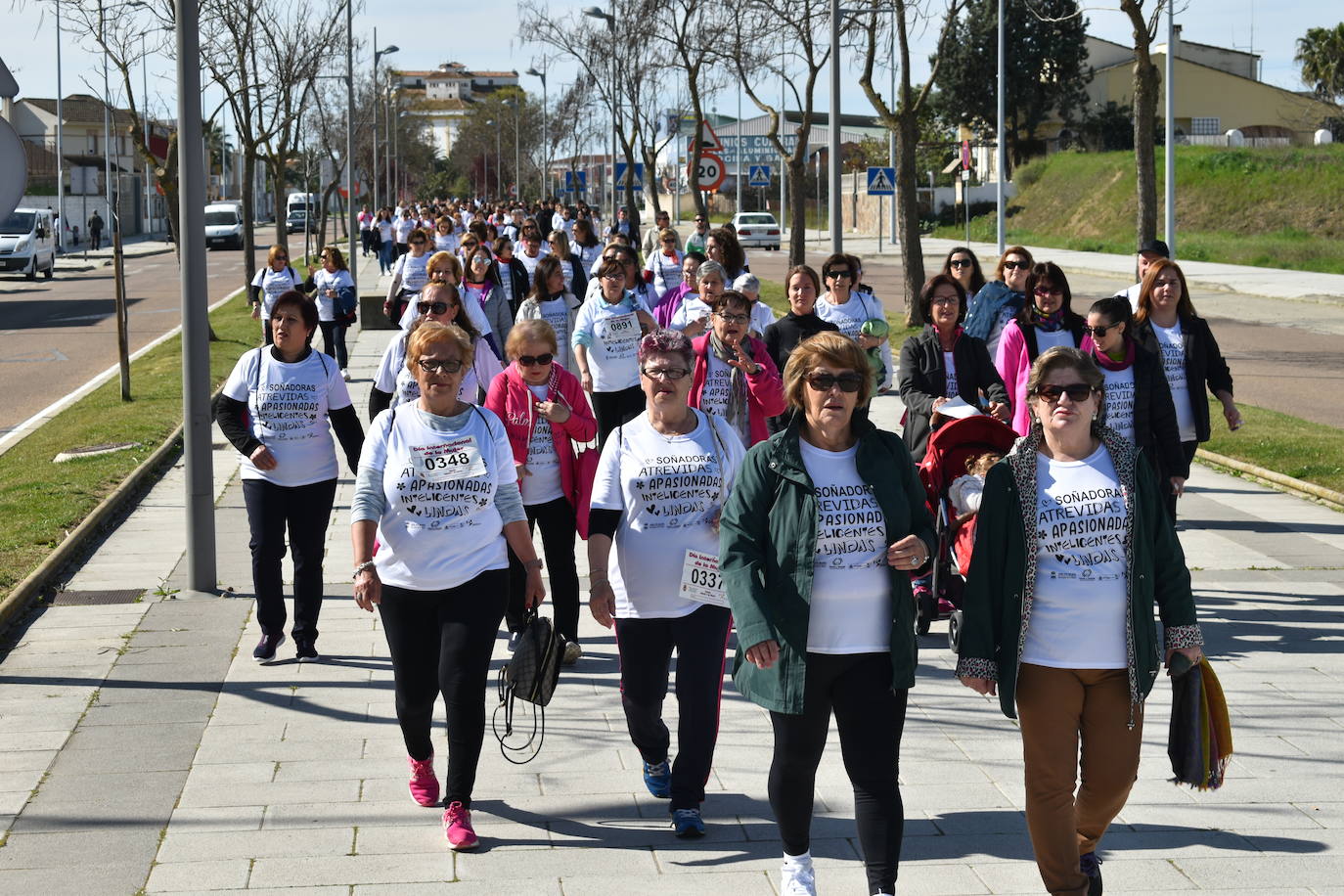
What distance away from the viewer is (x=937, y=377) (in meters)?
8.33

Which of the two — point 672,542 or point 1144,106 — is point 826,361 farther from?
point 1144,106

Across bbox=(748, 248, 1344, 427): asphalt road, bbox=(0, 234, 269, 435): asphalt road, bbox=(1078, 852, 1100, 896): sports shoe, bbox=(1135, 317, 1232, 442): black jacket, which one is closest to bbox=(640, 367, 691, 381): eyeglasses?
bbox=(1078, 852, 1100, 896): sports shoe

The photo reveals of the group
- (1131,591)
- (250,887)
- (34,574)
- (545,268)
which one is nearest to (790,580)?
(1131,591)

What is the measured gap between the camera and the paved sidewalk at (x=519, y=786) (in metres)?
5.08

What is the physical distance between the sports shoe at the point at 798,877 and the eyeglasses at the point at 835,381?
133 cm

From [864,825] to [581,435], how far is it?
2.72m

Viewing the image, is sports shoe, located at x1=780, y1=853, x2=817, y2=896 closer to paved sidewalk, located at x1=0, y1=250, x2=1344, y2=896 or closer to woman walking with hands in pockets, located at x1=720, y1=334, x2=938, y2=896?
woman walking with hands in pockets, located at x1=720, y1=334, x2=938, y2=896

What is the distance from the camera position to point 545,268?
12.6 meters

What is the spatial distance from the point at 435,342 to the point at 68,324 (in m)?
Result: 28.0

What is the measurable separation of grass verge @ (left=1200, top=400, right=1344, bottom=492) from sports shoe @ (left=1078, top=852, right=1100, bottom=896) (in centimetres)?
804

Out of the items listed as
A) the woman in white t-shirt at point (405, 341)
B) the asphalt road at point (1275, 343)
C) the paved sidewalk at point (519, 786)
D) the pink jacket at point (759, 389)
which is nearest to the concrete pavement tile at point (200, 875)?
the paved sidewalk at point (519, 786)

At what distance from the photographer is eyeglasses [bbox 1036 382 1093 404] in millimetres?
4465

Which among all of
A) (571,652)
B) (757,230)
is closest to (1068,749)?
(571,652)

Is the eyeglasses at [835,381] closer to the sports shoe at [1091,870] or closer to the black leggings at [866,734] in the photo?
the black leggings at [866,734]
